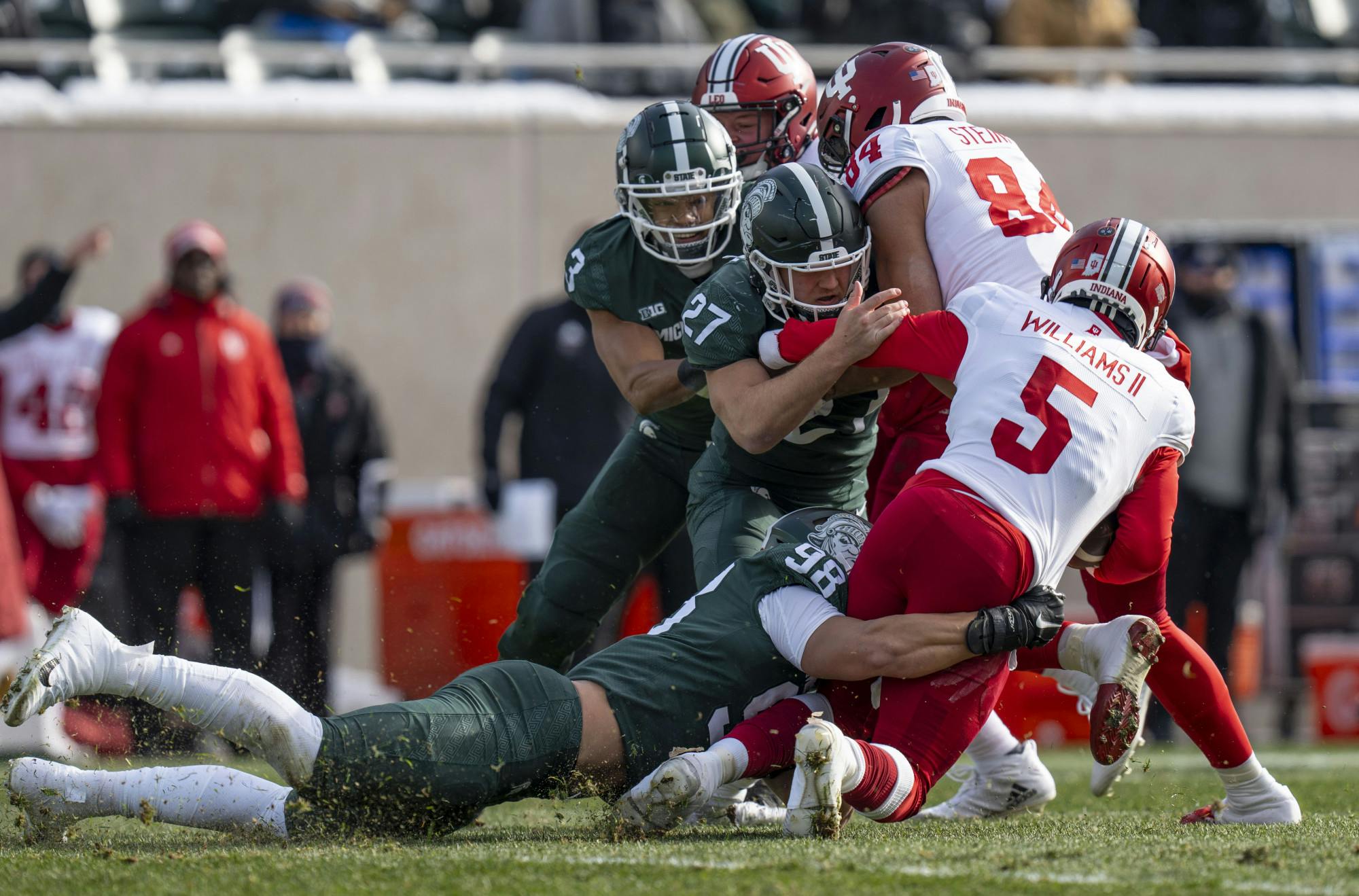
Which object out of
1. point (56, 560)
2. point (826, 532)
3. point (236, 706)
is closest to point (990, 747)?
point (826, 532)

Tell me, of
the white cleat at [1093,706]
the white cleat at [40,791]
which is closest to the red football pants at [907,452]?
the white cleat at [1093,706]

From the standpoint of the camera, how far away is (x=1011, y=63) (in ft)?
36.4

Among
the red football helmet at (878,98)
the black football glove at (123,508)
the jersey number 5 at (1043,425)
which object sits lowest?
the black football glove at (123,508)

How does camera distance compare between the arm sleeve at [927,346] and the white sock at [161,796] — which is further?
the arm sleeve at [927,346]

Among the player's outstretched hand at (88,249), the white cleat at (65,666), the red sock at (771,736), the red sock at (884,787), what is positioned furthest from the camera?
the player's outstretched hand at (88,249)

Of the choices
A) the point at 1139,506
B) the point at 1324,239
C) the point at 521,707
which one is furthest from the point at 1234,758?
the point at 1324,239

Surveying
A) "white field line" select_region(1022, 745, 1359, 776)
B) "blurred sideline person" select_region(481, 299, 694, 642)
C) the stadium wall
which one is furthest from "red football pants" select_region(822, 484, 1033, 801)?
the stadium wall

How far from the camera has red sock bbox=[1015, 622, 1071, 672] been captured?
180 inches

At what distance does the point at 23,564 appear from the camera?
28.5 feet

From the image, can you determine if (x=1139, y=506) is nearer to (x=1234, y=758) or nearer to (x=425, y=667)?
(x=1234, y=758)

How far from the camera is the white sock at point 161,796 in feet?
13.2

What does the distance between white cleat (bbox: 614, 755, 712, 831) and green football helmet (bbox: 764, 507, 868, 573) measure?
67 centimetres

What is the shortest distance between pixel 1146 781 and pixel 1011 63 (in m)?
5.92

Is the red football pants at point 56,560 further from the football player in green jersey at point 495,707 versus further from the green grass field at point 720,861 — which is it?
the football player in green jersey at point 495,707
